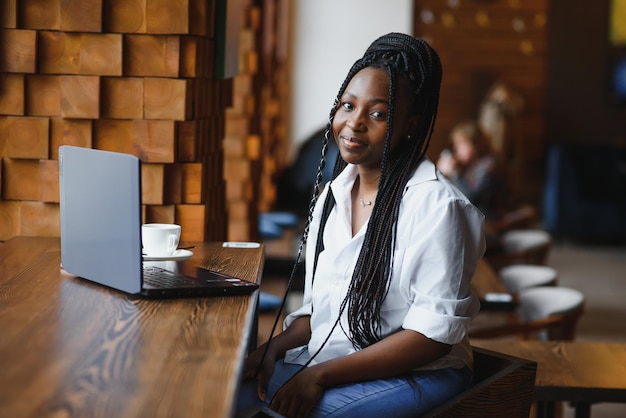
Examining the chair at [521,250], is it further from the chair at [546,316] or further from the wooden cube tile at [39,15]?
the wooden cube tile at [39,15]

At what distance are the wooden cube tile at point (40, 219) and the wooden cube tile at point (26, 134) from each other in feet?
0.48

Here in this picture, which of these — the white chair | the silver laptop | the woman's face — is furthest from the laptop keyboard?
the white chair

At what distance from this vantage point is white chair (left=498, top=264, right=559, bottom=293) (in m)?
4.36

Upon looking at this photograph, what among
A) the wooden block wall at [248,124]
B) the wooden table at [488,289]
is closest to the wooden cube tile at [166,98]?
the wooden table at [488,289]

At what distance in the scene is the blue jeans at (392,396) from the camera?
1.84 meters

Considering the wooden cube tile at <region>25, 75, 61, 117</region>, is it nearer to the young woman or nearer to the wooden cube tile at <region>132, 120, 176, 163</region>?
the wooden cube tile at <region>132, 120, 176, 163</region>

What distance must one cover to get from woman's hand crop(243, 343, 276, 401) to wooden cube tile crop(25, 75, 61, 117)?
967 millimetres

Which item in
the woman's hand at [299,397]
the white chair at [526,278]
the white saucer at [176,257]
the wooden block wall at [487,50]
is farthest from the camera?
the wooden block wall at [487,50]

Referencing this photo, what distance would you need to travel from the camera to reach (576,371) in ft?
8.55

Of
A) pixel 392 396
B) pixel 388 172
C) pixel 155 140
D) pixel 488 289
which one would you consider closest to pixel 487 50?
pixel 488 289

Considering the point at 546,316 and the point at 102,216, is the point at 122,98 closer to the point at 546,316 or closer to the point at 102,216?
the point at 102,216

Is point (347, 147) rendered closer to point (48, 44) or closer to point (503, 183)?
point (48, 44)

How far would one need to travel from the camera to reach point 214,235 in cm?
303

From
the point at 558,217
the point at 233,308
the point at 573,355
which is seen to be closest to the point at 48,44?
the point at 233,308
